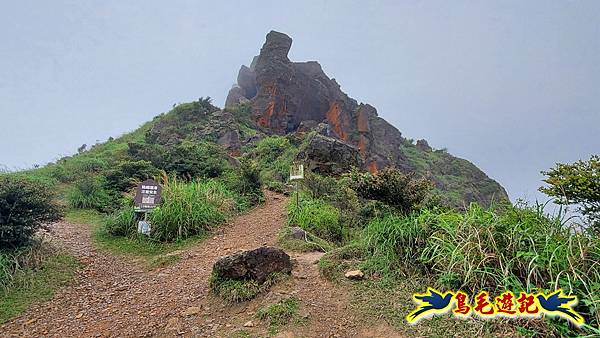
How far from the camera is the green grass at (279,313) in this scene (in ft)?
11.7

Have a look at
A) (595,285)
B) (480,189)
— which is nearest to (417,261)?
(595,285)

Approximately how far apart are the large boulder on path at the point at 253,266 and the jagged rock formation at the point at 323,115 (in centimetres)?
1862

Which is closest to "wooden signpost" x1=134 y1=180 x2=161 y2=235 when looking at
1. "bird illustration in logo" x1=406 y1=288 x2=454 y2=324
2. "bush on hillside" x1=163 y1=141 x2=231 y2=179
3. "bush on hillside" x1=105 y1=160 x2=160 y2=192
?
"bush on hillside" x1=105 y1=160 x2=160 y2=192

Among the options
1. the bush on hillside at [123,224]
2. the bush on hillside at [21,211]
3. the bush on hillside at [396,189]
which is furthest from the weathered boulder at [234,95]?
the bush on hillside at [396,189]

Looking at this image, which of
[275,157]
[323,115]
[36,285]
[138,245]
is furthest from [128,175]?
[323,115]

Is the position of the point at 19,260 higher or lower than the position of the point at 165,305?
higher

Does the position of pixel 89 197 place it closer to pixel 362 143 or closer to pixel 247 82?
pixel 362 143

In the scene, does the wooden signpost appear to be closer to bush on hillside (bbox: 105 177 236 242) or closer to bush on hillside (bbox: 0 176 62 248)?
bush on hillside (bbox: 105 177 236 242)

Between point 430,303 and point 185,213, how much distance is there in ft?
18.1

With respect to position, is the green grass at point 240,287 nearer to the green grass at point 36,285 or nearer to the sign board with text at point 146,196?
the green grass at point 36,285

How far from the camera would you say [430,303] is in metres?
3.39

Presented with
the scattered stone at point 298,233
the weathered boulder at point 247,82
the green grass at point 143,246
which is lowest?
the green grass at point 143,246

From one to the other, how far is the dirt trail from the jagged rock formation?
58.4 ft

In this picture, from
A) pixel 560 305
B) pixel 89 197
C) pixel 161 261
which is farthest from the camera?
pixel 89 197
